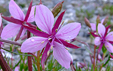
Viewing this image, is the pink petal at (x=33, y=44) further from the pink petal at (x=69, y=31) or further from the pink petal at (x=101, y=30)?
the pink petal at (x=101, y=30)

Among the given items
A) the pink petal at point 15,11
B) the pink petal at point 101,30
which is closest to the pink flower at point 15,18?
the pink petal at point 15,11

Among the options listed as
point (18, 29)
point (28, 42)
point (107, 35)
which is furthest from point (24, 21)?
point (107, 35)

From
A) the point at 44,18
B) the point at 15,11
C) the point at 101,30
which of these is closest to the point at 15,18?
the point at 15,11

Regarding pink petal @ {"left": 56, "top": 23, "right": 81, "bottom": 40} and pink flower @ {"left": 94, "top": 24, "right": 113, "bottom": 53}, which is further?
pink flower @ {"left": 94, "top": 24, "right": 113, "bottom": 53}

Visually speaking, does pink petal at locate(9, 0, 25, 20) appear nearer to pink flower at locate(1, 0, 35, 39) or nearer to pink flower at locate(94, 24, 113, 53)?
pink flower at locate(1, 0, 35, 39)

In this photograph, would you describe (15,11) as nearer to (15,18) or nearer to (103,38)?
(15,18)

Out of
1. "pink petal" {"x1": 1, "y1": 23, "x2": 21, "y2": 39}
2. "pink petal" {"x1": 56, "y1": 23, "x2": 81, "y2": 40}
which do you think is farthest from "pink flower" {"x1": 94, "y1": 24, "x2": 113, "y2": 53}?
"pink petal" {"x1": 1, "y1": 23, "x2": 21, "y2": 39}
